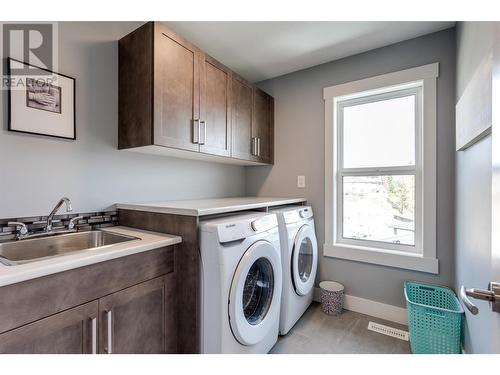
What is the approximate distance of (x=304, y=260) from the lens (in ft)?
6.94

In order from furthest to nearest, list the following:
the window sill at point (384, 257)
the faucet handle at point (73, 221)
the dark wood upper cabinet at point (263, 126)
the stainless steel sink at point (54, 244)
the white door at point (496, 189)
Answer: the dark wood upper cabinet at point (263, 126)
the window sill at point (384, 257)
the faucet handle at point (73, 221)
the stainless steel sink at point (54, 244)
the white door at point (496, 189)

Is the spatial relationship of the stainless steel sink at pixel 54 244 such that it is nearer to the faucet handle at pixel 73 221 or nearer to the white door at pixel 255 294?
the faucet handle at pixel 73 221

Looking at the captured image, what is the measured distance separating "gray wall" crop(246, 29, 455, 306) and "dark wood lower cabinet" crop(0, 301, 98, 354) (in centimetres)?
198

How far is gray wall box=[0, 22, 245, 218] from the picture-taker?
1.31 m

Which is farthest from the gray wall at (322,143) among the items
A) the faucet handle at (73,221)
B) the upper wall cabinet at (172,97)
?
the faucet handle at (73,221)

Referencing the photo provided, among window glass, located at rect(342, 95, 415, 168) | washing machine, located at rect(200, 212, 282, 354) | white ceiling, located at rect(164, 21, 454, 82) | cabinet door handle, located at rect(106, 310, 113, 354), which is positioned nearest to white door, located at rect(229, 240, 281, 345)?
washing machine, located at rect(200, 212, 282, 354)

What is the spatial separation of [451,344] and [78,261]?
2.16 metres

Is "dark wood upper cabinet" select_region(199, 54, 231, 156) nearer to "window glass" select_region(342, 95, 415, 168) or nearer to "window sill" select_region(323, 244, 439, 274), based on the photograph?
"window glass" select_region(342, 95, 415, 168)

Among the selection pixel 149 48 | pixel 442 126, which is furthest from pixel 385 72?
pixel 149 48

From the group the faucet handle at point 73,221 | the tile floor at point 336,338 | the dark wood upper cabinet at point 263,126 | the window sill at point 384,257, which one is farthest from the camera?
the dark wood upper cabinet at point 263,126

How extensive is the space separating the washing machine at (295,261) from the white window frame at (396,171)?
30 cm

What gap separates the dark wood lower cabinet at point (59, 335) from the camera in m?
0.82
